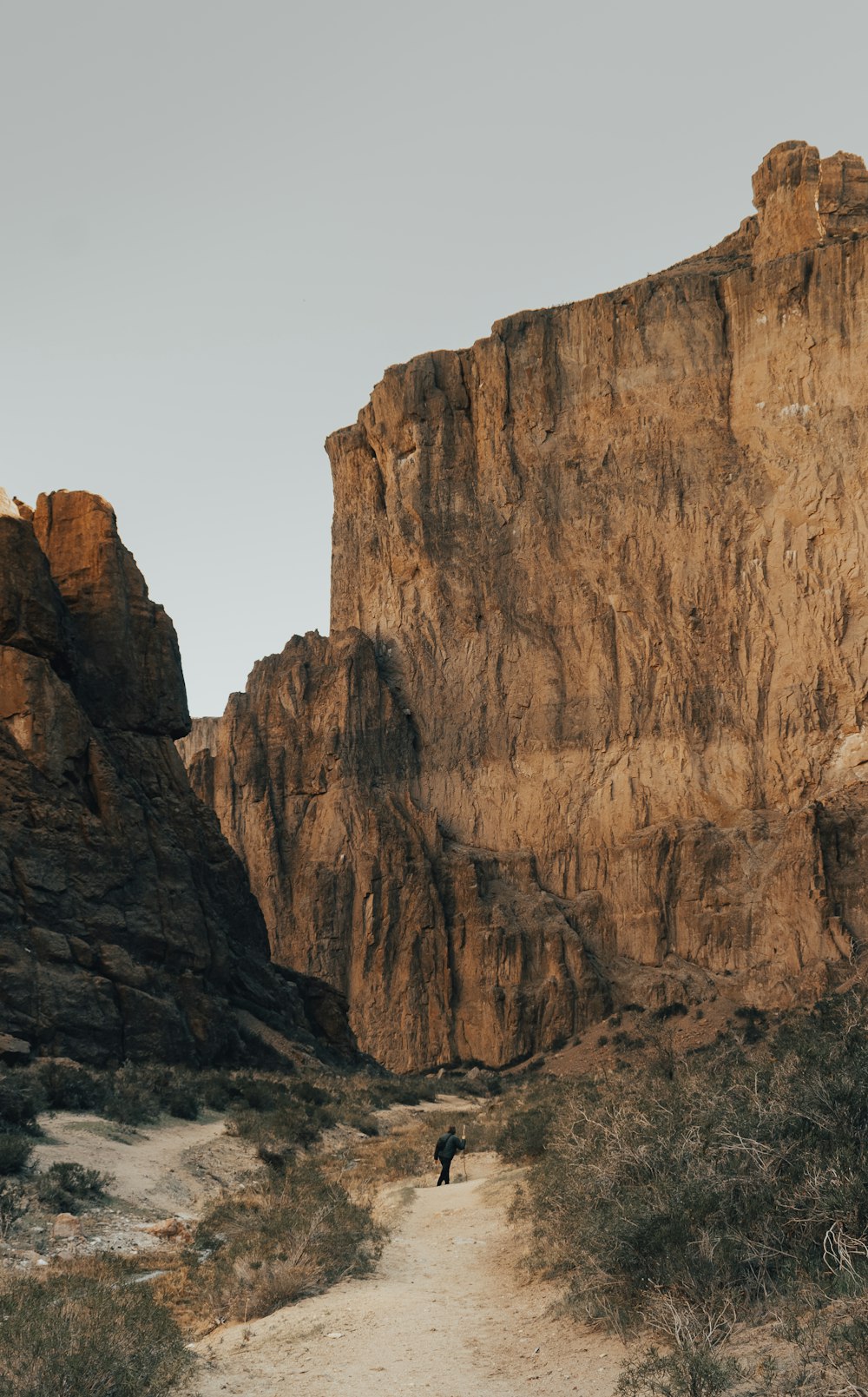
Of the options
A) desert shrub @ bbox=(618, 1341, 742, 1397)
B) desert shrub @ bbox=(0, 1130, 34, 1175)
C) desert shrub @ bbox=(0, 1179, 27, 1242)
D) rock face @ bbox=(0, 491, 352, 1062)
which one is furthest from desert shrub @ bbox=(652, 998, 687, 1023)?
desert shrub @ bbox=(618, 1341, 742, 1397)

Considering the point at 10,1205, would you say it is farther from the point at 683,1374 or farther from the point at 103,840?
the point at 103,840

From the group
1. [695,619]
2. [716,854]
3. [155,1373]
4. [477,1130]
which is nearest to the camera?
[155,1373]

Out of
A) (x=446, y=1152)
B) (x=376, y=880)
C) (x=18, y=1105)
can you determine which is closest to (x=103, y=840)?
(x=18, y=1105)

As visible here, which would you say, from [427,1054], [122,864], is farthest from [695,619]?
[122,864]

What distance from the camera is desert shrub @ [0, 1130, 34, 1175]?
15391 mm

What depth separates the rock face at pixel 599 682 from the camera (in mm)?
49719

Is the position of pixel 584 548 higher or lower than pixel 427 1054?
higher

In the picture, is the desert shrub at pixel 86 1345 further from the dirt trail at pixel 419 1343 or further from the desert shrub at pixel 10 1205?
the desert shrub at pixel 10 1205

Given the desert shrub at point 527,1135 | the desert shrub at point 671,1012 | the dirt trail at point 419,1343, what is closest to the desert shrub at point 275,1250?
the dirt trail at point 419,1343

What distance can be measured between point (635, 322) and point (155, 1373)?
5191 centimetres

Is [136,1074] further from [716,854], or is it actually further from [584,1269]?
[716,854]

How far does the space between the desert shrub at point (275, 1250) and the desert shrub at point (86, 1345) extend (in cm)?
138

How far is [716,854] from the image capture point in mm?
49750

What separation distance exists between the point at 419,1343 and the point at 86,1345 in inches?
114
